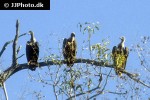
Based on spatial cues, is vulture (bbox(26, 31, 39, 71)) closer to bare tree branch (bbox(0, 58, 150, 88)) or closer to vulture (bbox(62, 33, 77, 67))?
vulture (bbox(62, 33, 77, 67))

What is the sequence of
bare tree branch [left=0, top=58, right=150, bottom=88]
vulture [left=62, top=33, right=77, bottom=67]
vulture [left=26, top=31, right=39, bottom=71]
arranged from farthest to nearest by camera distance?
1. vulture [left=26, top=31, right=39, bottom=71]
2. vulture [left=62, top=33, right=77, bottom=67]
3. bare tree branch [left=0, top=58, right=150, bottom=88]

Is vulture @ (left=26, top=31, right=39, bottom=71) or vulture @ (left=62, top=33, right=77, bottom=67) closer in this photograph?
vulture @ (left=62, top=33, right=77, bottom=67)

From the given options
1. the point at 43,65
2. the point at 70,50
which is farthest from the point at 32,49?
the point at 43,65

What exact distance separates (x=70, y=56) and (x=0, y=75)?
97.3 inches

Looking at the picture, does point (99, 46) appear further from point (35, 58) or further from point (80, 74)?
point (35, 58)

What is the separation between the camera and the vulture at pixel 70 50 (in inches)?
613

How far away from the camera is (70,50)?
57.0 ft

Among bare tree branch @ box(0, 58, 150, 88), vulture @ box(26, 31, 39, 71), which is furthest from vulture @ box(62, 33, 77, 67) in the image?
vulture @ box(26, 31, 39, 71)

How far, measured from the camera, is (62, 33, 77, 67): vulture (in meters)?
15.6

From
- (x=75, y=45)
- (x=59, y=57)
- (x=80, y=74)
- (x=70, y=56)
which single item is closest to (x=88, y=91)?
(x=80, y=74)

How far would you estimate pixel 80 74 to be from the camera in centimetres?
1427

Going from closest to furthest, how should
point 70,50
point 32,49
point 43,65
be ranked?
point 43,65
point 70,50
point 32,49

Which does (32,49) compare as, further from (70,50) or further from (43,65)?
(43,65)

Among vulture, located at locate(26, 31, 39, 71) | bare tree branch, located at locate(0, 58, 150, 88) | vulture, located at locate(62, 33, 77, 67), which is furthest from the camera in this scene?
vulture, located at locate(26, 31, 39, 71)
